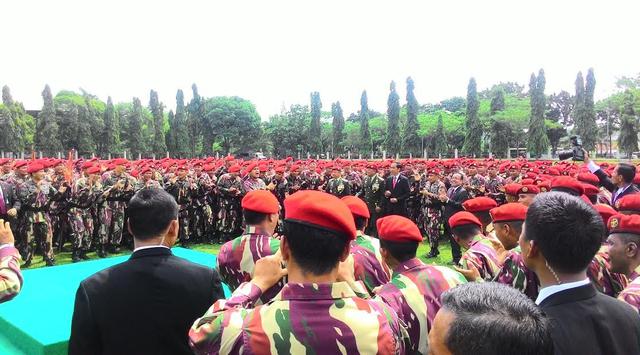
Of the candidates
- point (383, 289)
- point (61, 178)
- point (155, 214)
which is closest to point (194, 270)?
point (155, 214)

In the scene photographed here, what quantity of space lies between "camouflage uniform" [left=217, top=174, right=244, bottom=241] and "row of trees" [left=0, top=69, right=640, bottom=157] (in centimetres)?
4007

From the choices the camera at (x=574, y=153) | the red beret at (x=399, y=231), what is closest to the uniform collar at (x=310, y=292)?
the red beret at (x=399, y=231)

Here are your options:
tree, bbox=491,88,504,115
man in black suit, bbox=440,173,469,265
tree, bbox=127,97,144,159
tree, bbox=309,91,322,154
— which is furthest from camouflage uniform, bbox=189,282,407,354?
tree, bbox=127,97,144,159

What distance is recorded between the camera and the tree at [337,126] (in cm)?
6188

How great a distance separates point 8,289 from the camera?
8.02ft

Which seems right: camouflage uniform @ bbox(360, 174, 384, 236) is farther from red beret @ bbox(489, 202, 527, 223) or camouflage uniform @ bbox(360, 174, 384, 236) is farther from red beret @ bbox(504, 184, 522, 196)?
red beret @ bbox(489, 202, 527, 223)

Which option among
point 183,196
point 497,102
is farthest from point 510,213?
point 497,102

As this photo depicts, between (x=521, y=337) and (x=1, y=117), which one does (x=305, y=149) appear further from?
(x=521, y=337)

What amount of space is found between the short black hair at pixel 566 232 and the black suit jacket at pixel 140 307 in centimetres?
161

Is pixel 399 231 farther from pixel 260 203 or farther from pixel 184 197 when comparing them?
pixel 184 197

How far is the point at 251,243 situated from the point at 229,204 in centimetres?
894

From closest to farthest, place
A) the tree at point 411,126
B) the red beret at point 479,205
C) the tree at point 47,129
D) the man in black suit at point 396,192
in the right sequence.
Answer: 1. the red beret at point 479,205
2. the man in black suit at point 396,192
3. the tree at point 47,129
4. the tree at point 411,126

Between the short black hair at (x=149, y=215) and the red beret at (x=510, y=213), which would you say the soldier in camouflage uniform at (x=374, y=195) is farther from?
the short black hair at (x=149, y=215)

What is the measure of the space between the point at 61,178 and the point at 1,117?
52173 mm
